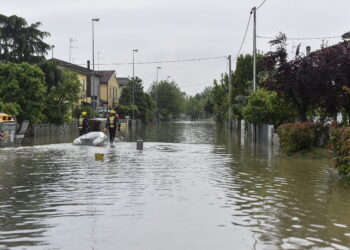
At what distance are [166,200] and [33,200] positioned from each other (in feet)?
8.50

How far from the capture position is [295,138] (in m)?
20.5

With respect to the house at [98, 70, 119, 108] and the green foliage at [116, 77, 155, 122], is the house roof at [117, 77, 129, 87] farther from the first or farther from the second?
the green foliage at [116, 77, 155, 122]

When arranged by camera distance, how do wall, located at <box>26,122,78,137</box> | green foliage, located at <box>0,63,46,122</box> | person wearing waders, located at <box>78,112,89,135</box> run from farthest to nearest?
1. wall, located at <box>26,122,78,137</box>
2. green foliage, located at <box>0,63,46,122</box>
3. person wearing waders, located at <box>78,112,89,135</box>

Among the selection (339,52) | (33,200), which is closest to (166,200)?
(33,200)

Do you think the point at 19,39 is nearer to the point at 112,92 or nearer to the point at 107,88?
the point at 107,88

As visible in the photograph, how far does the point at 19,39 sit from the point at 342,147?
32.7m

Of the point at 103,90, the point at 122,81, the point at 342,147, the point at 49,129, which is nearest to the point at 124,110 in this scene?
the point at 103,90

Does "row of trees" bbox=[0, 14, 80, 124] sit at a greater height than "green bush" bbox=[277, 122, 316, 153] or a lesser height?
greater

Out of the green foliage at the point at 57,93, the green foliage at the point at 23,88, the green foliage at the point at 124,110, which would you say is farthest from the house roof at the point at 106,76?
the green foliage at the point at 23,88

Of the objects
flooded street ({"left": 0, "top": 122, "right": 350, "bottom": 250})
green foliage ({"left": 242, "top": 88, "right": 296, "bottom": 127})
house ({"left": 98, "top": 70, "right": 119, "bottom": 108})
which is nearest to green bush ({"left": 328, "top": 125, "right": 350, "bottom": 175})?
flooded street ({"left": 0, "top": 122, "right": 350, "bottom": 250})

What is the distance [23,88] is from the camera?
35375 mm

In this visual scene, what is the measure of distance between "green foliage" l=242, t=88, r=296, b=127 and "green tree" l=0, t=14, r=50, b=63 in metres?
18.9

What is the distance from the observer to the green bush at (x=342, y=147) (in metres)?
12.6

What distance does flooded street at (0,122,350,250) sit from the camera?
6574 millimetres
